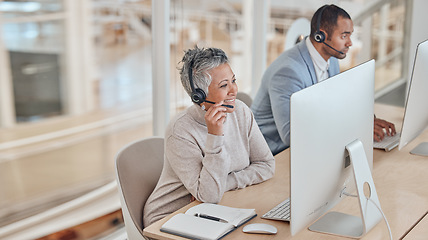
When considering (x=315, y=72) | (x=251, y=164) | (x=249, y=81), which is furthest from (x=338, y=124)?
(x=249, y=81)

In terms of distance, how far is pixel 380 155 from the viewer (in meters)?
2.54

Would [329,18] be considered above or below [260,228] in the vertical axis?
above

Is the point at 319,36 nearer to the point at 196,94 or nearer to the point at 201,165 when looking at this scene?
the point at 196,94

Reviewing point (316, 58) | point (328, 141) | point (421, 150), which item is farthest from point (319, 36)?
point (328, 141)

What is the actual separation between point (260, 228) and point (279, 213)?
0.15 metres

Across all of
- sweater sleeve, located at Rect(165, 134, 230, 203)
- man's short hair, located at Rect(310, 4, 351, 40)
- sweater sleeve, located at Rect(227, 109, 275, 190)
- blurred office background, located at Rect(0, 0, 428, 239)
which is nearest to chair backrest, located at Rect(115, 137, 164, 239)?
sweater sleeve, located at Rect(165, 134, 230, 203)

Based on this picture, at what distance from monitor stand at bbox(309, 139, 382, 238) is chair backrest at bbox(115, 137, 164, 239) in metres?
0.72

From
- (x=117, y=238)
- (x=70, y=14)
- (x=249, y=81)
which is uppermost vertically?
(x=70, y=14)

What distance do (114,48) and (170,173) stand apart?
4.01ft

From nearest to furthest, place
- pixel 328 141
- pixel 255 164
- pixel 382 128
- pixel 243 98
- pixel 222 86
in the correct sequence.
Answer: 1. pixel 328 141
2. pixel 222 86
3. pixel 255 164
4. pixel 382 128
5. pixel 243 98

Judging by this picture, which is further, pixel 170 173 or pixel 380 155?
pixel 380 155

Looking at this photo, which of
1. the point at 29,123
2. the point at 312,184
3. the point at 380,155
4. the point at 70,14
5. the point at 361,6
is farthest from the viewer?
the point at 361,6

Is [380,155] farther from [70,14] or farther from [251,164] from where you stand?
[70,14]

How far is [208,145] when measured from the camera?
201 centimetres
